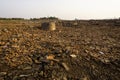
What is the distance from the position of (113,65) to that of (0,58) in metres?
2.46

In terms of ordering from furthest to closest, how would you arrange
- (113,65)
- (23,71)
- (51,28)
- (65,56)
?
1. (51,28)
2. (65,56)
3. (113,65)
4. (23,71)

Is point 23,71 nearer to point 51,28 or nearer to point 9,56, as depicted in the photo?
point 9,56

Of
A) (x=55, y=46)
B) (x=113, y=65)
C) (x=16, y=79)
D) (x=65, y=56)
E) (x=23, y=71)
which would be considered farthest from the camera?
(x=55, y=46)

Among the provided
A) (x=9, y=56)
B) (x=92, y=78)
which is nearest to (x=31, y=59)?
(x=9, y=56)

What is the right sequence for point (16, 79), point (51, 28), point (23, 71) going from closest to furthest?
1. point (16, 79)
2. point (23, 71)
3. point (51, 28)

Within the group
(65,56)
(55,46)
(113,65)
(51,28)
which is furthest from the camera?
(51,28)

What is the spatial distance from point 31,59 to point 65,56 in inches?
29.9

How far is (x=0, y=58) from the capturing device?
4.42 metres

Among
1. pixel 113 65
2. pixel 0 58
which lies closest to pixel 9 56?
pixel 0 58

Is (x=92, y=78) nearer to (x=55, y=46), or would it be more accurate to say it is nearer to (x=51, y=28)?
(x=55, y=46)

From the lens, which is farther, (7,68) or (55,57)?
(55,57)

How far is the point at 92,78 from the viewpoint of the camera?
3.72m

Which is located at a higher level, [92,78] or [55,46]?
[55,46]

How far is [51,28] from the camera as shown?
361 inches
